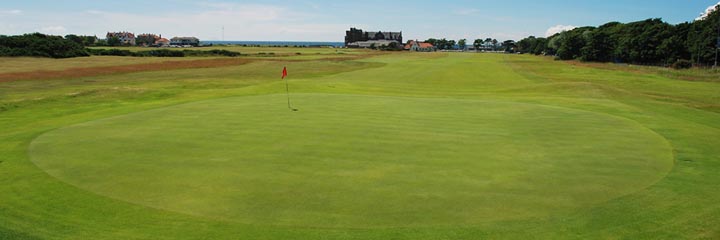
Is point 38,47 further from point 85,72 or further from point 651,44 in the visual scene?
point 651,44

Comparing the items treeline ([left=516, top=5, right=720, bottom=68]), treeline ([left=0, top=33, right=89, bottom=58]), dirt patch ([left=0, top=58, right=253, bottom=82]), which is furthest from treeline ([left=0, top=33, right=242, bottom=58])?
treeline ([left=516, top=5, right=720, bottom=68])

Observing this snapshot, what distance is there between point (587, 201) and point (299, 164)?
21.9 ft

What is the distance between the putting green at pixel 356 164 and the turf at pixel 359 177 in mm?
57

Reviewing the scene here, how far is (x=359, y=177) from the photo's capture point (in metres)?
11.5

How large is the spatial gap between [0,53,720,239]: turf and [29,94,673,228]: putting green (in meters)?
0.06

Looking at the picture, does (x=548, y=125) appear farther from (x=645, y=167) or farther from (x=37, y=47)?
(x=37, y=47)

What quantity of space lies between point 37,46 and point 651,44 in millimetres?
116394

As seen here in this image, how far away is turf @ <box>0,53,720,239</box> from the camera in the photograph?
8.83 m

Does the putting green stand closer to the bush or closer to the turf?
the turf

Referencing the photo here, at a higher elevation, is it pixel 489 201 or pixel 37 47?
pixel 37 47

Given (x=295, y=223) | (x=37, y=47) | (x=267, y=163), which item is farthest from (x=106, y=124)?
(x=37, y=47)

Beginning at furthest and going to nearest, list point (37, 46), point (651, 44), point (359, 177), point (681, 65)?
point (651, 44) → point (37, 46) → point (681, 65) → point (359, 177)

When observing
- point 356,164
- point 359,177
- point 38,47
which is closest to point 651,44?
point 356,164

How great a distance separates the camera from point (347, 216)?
907 cm
